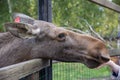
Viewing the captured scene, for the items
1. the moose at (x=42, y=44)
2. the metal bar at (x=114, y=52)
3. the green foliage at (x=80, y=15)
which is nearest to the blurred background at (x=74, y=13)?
the green foliage at (x=80, y=15)

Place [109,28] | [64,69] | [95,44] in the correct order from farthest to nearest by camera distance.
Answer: [109,28] → [64,69] → [95,44]

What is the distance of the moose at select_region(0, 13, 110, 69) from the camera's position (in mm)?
3055

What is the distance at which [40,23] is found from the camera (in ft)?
10.6

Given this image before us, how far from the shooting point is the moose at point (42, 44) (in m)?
3.05

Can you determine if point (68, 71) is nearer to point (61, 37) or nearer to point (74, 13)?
point (61, 37)

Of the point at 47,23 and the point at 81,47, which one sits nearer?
the point at 81,47

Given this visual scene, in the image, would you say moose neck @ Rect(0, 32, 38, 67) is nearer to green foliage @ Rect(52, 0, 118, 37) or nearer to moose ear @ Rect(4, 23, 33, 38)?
moose ear @ Rect(4, 23, 33, 38)

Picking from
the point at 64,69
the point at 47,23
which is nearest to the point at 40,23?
the point at 47,23

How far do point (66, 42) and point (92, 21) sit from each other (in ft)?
43.0

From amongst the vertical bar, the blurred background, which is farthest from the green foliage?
the vertical bar

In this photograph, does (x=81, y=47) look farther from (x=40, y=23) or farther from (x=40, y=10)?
(x=40, y=10)

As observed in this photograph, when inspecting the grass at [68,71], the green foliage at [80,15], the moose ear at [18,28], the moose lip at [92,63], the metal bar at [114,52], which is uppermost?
the moose ear at [18,28]

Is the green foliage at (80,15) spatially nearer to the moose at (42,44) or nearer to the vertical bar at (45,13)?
the vertical bar at (45,13)

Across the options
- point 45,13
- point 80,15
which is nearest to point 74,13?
point 80,15
